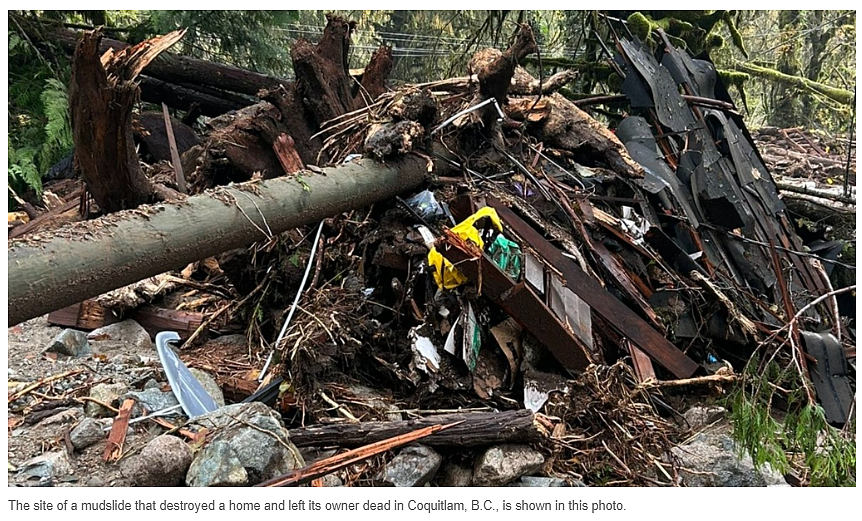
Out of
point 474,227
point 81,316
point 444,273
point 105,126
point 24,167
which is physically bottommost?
point 81,316

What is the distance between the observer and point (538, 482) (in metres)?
2.97

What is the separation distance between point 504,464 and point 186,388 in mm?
1708

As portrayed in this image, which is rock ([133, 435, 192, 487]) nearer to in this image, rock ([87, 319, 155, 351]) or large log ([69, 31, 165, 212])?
rock ([87, 319, 155, 351])

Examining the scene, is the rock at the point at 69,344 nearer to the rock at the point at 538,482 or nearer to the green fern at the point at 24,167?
the rock at the point at 538,482

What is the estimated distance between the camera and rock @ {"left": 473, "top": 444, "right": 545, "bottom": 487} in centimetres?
291

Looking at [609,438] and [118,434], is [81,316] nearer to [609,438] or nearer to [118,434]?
[118,434]

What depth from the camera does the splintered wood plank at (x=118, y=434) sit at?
288 cm

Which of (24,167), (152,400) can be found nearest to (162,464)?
(152,400)

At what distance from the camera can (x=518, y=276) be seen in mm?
3822

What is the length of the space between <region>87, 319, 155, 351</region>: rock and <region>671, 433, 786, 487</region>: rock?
3.36 meters

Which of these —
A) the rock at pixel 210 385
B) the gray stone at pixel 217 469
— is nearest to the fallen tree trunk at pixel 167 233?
the rock at pixel 210 385

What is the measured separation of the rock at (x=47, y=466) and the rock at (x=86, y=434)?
8 centimetres

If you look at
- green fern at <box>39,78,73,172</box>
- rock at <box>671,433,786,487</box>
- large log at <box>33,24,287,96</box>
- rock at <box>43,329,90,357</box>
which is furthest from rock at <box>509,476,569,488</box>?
large log at <box>33,24,287,96</box>
